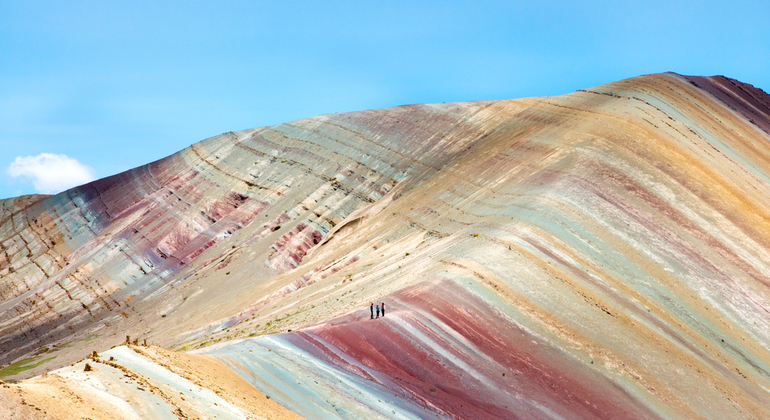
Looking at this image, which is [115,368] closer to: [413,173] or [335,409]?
[335,409]

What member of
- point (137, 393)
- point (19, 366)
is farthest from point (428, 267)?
point (19, 366)

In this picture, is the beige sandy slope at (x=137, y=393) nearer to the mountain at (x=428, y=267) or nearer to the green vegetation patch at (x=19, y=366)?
the mountain at (x=428, y=267)

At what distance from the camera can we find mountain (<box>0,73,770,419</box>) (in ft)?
77.4

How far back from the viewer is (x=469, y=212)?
43812mm

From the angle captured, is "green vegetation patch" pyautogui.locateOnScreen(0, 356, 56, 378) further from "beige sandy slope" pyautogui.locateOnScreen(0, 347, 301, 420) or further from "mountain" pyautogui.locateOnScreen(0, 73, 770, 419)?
"beige sandy slope" pyautogui.locateOnScreen(0, 347, 301, 420)

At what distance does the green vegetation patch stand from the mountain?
195 millimetres

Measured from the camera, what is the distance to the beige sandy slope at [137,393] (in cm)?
1426

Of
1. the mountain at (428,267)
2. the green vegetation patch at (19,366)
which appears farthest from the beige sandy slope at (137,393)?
the green vegetation patch at (19,366)

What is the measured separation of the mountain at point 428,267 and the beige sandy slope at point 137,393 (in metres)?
0.10

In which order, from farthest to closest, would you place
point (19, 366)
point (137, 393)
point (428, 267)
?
point (19, 366) < point (428, 267) < point (137, 393)

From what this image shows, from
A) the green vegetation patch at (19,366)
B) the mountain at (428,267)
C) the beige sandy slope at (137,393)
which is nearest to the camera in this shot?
the beige sandy slope at (137,393)

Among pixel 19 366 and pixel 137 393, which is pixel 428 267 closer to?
pixel 137 393

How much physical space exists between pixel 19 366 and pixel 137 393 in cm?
3798

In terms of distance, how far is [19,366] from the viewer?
47938 mm
